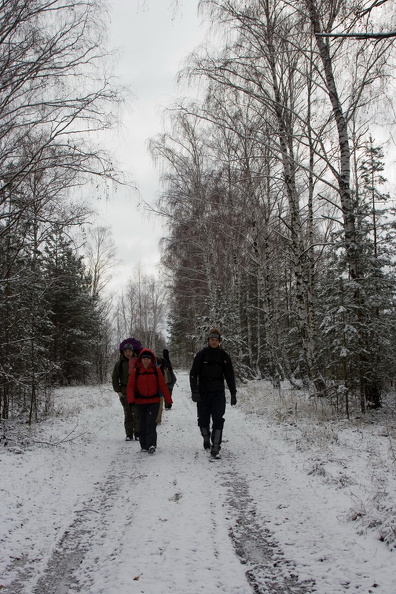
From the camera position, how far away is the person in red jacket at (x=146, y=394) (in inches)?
278

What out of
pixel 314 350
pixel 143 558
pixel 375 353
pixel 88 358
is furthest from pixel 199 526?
pixel 88 358

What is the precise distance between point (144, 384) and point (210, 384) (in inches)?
46.2

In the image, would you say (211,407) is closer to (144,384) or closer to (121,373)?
(144,384)

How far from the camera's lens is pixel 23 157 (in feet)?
23.3

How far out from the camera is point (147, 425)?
7086 millimetres

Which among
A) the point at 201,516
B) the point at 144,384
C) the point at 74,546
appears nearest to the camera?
the point at 74,546

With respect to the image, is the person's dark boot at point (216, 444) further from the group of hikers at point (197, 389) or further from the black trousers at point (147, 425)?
the black trousers at point (147, 425)

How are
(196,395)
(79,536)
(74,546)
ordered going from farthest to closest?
(196,395) → (79,536) → (74,546)

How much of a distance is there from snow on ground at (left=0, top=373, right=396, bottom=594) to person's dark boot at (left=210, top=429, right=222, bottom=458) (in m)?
0.17

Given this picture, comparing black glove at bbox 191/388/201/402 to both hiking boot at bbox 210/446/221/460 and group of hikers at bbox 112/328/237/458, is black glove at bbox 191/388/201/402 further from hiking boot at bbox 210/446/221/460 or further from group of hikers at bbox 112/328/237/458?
hiking boot at bbox 210/446/221/460

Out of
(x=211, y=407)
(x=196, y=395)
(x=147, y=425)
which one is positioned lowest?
(x=147, y=425)

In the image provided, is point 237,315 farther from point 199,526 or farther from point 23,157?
point 199,526

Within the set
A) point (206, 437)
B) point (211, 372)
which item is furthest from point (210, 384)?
point (206, 437)

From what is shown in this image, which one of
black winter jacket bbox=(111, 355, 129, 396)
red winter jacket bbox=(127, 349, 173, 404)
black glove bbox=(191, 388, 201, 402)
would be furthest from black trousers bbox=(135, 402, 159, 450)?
black winter jacket bbox=(111, 355, 129, 396)
